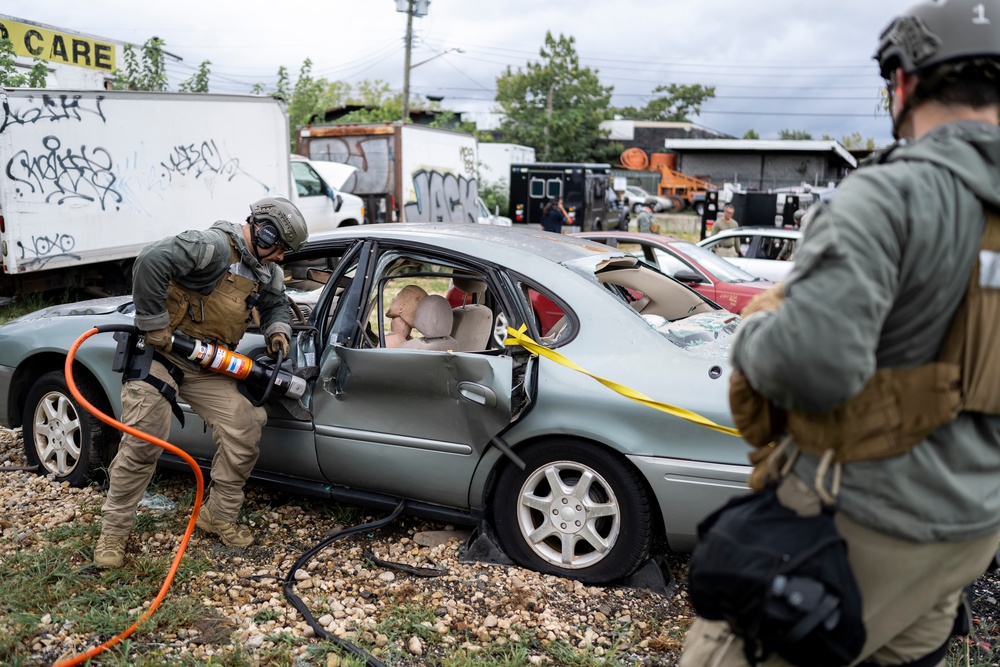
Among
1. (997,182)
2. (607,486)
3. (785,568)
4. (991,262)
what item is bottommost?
(607,486)

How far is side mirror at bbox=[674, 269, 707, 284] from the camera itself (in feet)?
26.4

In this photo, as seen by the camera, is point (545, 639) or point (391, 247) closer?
point (545, 639)

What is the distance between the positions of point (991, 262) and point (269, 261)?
3.13 metres

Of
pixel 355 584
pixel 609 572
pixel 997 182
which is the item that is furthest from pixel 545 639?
pixel 997 182

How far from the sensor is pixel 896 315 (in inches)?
57.8

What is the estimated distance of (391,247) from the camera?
4.10 meters

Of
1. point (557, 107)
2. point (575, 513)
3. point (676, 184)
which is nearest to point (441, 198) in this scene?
point (575, 513)

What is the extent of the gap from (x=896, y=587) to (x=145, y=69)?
16.5 meters

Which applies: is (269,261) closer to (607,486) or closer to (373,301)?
(373,301)

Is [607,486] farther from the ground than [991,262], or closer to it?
closer to it

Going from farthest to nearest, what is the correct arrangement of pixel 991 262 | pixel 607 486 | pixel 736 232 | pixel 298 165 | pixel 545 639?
pixel 298 165 → pixel 736 232 → pixel 607 486 → pixel 545 639 → pixel 991 262

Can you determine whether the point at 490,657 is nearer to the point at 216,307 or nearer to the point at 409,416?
the point at 409,416

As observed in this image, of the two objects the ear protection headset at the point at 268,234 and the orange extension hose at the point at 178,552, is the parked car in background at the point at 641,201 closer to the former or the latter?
the ear protection headset at the point at 268,234

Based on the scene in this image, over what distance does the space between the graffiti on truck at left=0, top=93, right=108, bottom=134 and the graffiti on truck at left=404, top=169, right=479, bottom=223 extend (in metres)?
8.38
